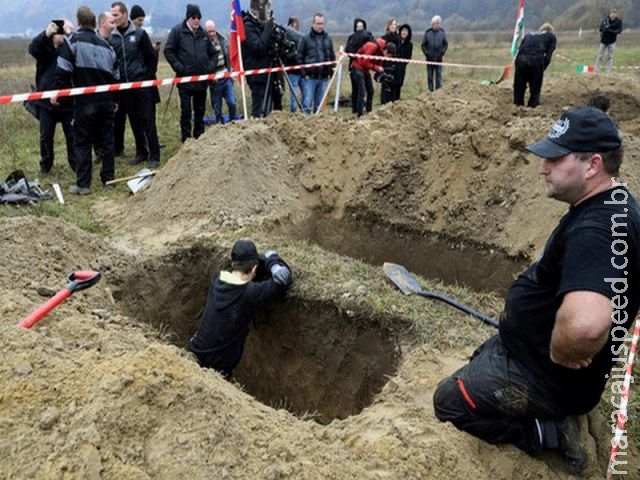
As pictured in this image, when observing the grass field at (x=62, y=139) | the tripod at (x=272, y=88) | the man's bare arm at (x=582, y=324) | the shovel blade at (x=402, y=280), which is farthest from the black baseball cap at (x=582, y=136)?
the tripod at (x=272, y=88)

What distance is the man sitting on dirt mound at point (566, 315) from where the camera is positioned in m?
2.47

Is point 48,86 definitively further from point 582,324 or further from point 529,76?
point 529,76

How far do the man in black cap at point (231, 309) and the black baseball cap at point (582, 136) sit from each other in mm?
2964

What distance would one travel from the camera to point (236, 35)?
9.88 meters

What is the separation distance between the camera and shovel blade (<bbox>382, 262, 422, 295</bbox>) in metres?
5.41

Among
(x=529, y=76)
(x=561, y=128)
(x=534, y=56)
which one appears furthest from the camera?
(x=529, y=76)

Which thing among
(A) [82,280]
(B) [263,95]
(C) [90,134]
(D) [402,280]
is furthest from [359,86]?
(A) [82,280]

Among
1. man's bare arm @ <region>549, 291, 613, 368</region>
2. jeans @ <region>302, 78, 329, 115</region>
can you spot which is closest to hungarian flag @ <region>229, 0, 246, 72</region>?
jeans @ <region>302, 78, 329, 115</region>

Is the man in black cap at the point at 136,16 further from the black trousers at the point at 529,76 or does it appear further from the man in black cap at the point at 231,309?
the black trousers at the point at 529,76

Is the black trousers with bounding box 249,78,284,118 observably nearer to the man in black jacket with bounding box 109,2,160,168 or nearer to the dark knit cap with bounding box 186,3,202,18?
the dark knit cap with bounding box 186,3,202,18

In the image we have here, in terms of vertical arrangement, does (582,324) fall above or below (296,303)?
above

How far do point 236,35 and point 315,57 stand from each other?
200cm

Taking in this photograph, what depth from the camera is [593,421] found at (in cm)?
369

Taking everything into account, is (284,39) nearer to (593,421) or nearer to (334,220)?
(334,220)
